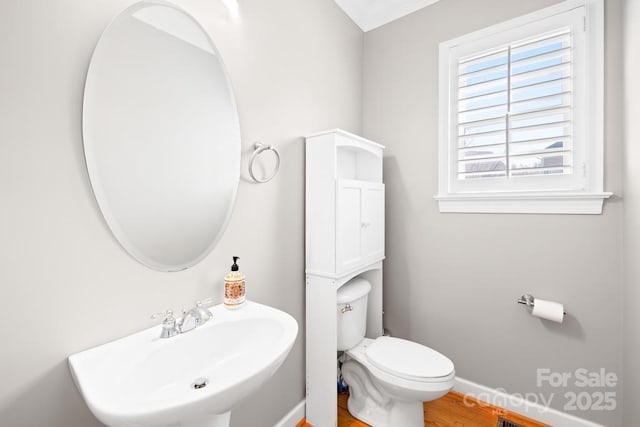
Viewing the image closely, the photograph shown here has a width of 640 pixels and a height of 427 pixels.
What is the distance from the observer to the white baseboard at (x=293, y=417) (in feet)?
4.80

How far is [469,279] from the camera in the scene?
1.76 metres

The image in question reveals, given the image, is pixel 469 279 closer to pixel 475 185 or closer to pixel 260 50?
pixel 475 185

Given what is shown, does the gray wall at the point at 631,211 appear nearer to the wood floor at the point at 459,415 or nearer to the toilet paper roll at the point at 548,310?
the toilet paper roll at the point at 548,310

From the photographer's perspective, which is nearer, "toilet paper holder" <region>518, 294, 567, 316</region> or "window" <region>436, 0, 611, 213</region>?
"window" <region>436, 0, 611, 213</region>

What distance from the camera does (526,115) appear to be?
1.58m

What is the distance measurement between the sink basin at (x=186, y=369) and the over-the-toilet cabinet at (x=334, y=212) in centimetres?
48

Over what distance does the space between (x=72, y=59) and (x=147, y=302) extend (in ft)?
2.53

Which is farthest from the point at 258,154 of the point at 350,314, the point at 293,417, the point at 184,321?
the point at 293,417

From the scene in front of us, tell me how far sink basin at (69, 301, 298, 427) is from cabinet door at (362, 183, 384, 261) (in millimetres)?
806

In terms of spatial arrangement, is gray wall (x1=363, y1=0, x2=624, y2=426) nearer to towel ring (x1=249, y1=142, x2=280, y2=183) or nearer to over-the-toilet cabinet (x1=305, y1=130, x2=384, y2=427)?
over-the-toilet cabinet (x1=305, y1=130, x2=384, y2=427)

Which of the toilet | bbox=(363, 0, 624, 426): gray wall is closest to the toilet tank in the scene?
the toilet

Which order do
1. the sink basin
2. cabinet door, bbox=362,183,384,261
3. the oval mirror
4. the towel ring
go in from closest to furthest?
the sink basin < the oval mirror < the towel ring < cabinet door, bbox=362,183,384,261

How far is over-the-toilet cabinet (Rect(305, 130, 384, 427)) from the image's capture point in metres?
1.45

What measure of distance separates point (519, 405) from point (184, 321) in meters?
1.90
